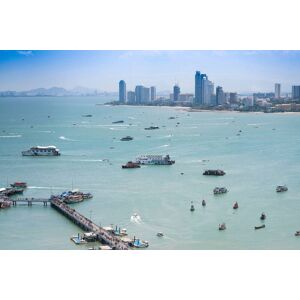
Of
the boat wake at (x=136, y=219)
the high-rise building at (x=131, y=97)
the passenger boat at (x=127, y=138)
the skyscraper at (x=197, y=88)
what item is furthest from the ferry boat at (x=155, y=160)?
the boat wake at (x=136, y=219)

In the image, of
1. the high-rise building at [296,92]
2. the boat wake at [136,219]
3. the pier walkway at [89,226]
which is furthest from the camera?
the high-rise building at [296,92]

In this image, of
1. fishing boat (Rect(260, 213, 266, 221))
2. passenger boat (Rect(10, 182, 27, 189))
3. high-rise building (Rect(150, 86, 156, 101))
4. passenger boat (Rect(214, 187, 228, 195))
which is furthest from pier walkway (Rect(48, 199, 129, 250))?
high-rise building (Rect(150, 86, 156, 101))

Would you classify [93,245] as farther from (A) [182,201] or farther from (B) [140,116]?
(B) [140,116]

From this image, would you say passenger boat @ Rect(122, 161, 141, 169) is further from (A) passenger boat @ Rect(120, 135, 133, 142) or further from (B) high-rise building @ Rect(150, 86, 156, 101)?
(A) passenger boat @ Rect(120, 135, 133, 142)

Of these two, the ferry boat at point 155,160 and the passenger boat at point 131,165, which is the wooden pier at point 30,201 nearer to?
the passenger boat at point 131,165

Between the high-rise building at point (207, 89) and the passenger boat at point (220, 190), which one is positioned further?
the high-rise building at point (207, 89)

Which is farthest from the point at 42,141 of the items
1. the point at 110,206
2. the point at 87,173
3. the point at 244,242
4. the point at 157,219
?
the point at 244,242
